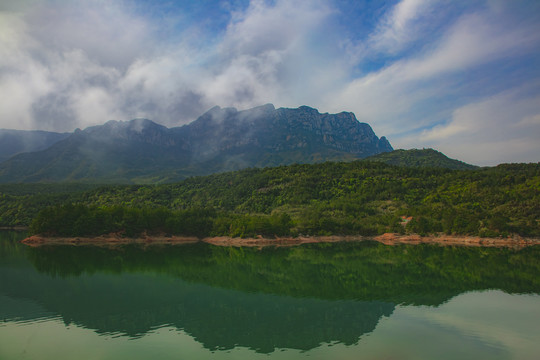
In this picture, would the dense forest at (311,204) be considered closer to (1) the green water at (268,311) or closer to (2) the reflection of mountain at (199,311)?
(1) the green water at (268,311)

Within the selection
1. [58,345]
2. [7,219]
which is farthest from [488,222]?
[7,219]

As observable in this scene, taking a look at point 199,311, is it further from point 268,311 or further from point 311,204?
point 311,204

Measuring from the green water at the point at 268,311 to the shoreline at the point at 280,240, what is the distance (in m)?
27.6

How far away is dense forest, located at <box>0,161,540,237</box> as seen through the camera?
242 feet

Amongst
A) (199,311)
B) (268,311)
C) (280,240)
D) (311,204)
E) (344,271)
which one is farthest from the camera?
(311,204)

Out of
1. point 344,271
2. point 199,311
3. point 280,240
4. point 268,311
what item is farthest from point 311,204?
point 199,311

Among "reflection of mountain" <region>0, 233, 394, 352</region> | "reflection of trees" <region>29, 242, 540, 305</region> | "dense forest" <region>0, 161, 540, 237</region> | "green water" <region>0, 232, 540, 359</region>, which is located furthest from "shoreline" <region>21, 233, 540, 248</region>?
"reflection of mountain" <region>0, 233, 394, 352</region>

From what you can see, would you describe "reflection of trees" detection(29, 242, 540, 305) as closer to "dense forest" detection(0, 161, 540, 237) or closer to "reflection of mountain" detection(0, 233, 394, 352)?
"reflection of mountain" detection(0, 233, 394, 352)

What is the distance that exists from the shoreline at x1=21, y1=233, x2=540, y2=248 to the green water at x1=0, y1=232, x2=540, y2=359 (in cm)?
2759

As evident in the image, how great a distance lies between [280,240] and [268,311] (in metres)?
55.6

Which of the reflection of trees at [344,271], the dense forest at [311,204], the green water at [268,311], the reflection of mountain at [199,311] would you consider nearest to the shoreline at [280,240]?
the dense forest at [311,204]

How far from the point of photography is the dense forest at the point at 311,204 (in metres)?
73.9

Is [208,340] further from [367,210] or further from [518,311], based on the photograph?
[367,210]

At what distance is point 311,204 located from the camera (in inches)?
4331
